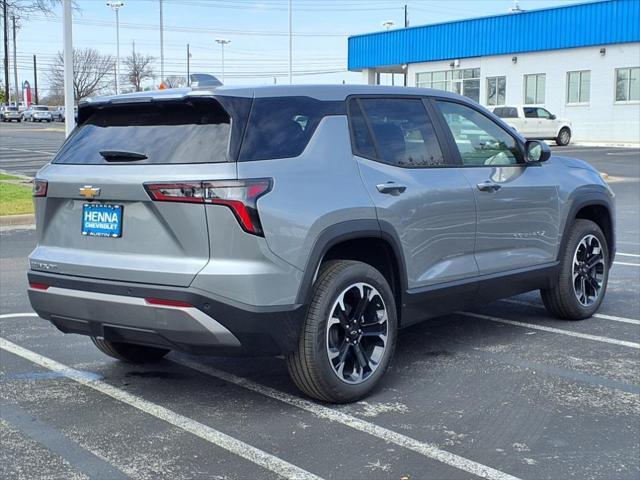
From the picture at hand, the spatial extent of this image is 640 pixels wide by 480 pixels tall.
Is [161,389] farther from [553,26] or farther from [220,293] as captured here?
[553,26]

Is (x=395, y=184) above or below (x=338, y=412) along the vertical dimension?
above

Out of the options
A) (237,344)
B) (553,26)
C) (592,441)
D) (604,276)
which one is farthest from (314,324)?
(553,26)

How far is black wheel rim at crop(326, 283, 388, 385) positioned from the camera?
4.75 meters

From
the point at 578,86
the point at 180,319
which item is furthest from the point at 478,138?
the point at 578,86

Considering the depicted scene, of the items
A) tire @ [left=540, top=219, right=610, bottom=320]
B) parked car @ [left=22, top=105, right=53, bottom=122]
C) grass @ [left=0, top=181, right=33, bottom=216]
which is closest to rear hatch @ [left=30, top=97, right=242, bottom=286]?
tire @ [left=540, top=219, right=610, bottom=320]

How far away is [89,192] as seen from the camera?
461 centimetres

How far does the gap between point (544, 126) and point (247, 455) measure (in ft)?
120

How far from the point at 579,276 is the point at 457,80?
4427 cm

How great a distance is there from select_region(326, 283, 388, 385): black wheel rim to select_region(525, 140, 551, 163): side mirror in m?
1.98

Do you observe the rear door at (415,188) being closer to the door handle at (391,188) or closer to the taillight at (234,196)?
the door handle at (391,188)

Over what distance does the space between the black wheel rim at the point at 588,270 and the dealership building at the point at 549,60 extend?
117 feet

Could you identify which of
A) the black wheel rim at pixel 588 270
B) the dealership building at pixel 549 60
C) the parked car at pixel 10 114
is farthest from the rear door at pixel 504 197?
the parked car at pixel 10 114

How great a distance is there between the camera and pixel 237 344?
440 cm

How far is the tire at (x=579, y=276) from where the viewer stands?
6617mm
